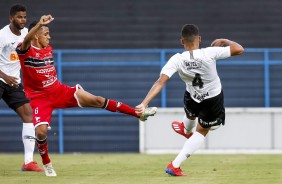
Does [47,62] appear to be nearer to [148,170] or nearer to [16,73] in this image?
[16,73]

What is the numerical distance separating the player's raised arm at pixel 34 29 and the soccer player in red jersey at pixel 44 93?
0.18 metres

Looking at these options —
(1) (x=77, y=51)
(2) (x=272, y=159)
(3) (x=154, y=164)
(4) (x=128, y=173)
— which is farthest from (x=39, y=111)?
(1) (x=77, y=51)

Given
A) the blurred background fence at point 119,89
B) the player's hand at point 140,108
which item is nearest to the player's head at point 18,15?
the player's hand at point 140,108

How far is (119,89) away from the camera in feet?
64.6

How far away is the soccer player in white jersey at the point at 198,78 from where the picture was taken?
468 inches

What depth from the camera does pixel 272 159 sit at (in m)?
15.9

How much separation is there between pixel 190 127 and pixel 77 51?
21.6 ft

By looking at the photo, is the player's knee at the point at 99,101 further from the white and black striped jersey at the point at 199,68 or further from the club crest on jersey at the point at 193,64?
the club crest on jersey at the point at 193,64

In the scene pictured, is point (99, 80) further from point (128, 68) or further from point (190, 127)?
point (190, 127)

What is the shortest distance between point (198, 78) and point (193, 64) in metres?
0.24

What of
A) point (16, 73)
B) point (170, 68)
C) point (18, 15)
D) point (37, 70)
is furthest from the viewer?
point (16, 73)

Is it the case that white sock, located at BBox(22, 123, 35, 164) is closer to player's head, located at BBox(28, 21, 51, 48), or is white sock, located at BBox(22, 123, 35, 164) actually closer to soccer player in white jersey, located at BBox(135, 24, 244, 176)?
player's head, located at BBox(28, 21, 51, 48)

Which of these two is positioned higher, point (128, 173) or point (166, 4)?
point (166, 4)

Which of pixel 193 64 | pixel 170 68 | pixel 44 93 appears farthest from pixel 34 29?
pixel 193 64
